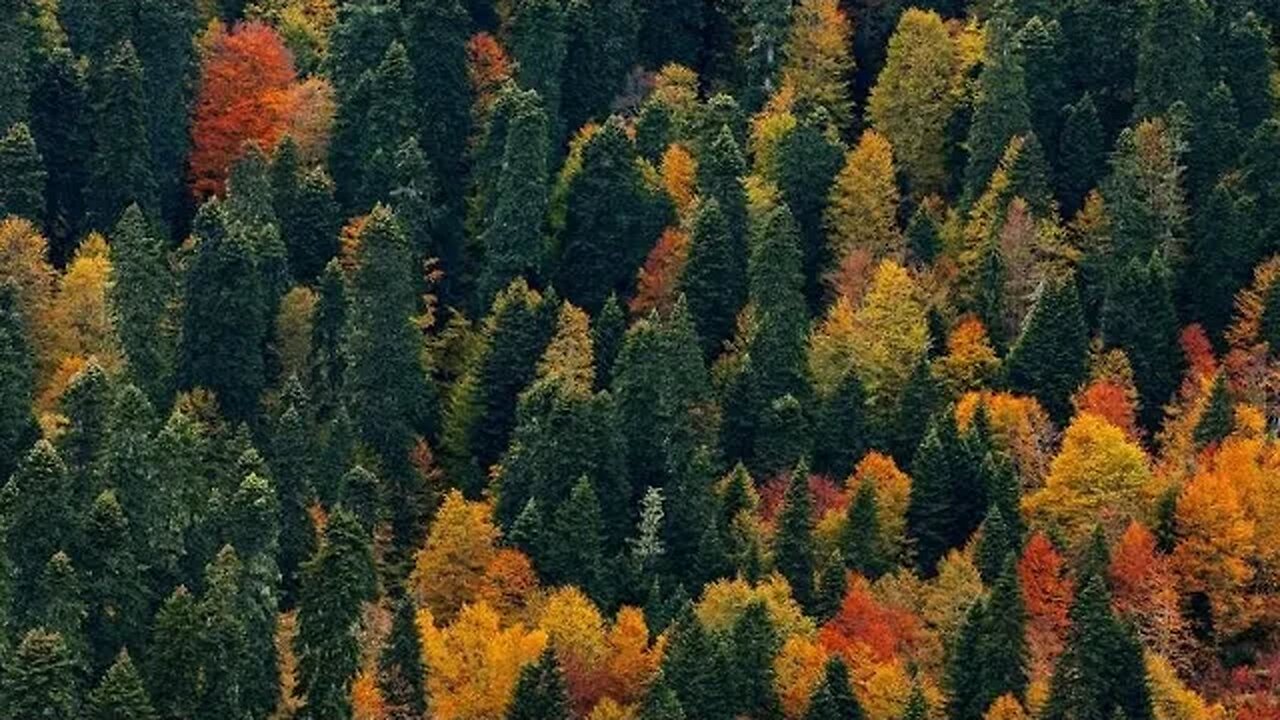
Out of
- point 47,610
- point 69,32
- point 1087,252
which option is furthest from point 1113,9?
point 47,610

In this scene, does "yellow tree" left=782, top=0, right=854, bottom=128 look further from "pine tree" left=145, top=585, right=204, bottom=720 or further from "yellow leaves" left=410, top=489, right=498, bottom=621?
"pine tree" left=145, top=585, right=204, bottom=720

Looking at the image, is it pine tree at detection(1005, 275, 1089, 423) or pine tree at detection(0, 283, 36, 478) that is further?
pine tree at detection(1005, 275, 1089, 423)

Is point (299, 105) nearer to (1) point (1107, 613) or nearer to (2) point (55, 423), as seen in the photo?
(2) point (55, 423)

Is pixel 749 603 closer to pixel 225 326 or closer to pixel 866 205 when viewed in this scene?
pixel 225 326

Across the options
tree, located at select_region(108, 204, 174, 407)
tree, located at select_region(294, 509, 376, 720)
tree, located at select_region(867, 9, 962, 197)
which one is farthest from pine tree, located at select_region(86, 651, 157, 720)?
tree, located at select_region(867, 9, 962, 197)

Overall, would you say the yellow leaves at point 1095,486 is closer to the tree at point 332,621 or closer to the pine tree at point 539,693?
the pine tree at point 539,693

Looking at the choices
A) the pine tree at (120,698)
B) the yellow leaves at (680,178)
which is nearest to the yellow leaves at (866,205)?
the yellow leaves at (680,178)
